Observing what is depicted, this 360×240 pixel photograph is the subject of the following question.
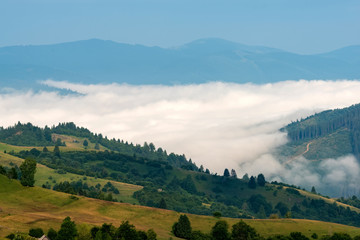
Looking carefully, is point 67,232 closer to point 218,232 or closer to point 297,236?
point 218,232

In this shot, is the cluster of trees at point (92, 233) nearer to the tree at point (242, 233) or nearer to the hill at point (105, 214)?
the hill at point (105, 214)

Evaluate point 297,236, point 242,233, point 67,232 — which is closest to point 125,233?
point 67,232

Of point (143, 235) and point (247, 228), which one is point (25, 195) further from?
point (247, 228)

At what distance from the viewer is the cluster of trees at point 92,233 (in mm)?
136750

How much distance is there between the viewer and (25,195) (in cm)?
19512

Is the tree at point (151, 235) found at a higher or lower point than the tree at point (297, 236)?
lower

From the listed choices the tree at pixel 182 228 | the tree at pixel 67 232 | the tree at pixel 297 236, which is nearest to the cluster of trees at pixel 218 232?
the tree at pixel 182 228

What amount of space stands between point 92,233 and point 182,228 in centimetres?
3492

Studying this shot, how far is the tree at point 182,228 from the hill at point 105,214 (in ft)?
8.88

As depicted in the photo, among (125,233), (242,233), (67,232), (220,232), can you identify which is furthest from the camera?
(220,232)

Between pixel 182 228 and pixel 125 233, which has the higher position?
pixel 182 228

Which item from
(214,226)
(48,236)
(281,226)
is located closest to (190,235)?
(214,226)

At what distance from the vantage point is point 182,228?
170625mm

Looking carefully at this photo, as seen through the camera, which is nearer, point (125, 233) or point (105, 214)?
point (125, 233)
